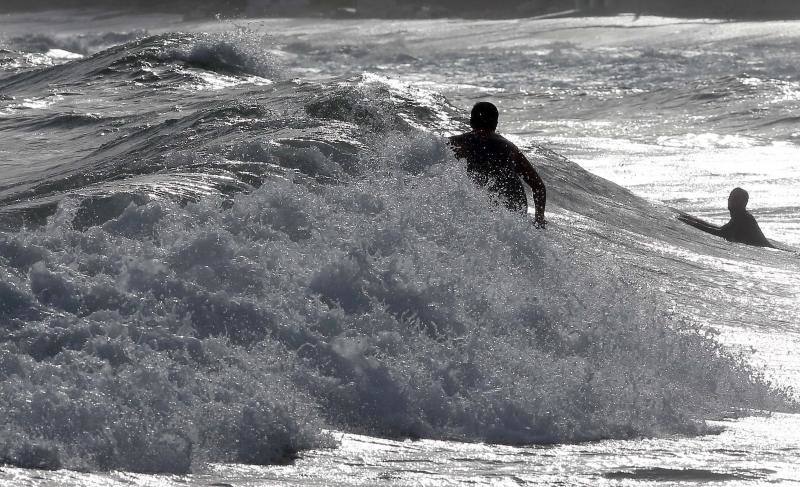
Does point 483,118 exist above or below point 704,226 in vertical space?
above

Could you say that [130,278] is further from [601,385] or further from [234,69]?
[234,69]

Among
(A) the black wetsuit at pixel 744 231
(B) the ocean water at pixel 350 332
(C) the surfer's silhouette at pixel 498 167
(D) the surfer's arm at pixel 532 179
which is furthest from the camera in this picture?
(A) the black wetsuit at pixel 744 231

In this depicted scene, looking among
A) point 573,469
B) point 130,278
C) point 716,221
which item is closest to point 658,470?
point 573,469

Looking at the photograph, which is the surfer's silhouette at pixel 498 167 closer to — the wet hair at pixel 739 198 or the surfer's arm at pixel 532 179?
the surfer's arm at pixel 532 179

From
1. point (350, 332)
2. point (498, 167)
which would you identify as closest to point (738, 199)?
point (498, 167)

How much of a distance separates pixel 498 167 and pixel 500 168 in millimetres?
14

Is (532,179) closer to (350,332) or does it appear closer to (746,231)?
(350,332)

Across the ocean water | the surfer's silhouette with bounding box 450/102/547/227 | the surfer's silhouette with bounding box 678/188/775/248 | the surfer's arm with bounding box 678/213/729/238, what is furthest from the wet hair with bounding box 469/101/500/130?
the surfer's arm with bounding box 678/213/729/238

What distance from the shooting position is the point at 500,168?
7000mm

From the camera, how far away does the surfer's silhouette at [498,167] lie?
694 centimetres

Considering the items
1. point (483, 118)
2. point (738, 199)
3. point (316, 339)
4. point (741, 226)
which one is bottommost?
point (741, 226)

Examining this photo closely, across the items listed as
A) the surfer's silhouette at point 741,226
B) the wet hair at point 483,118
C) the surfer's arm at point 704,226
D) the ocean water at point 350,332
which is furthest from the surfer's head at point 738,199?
the wet hair at point 483,118

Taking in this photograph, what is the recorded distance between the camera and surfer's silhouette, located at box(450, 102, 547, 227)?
694 centimetres

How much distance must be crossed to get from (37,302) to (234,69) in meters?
12.0
